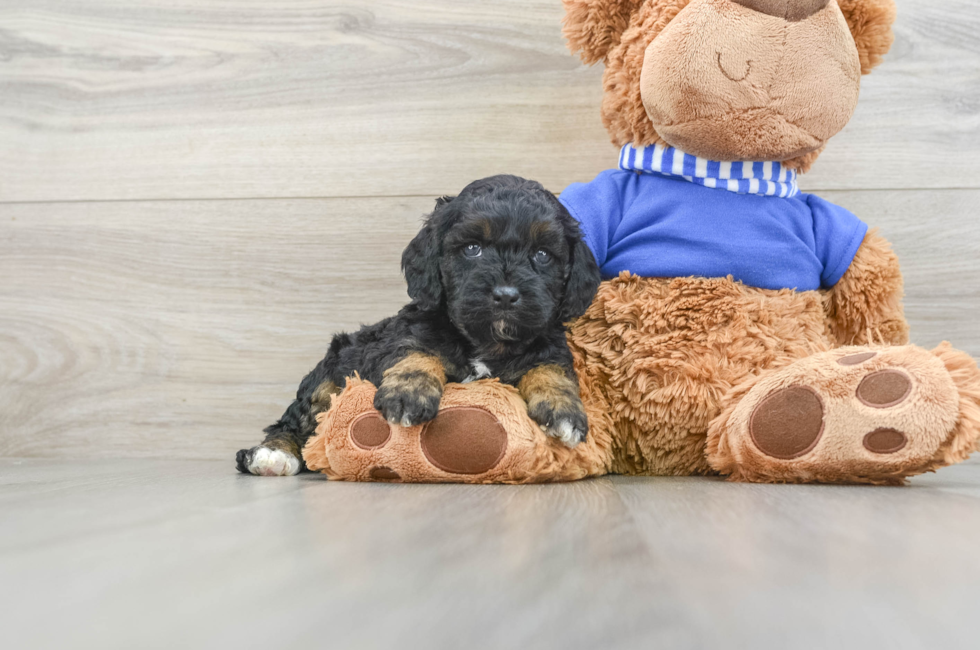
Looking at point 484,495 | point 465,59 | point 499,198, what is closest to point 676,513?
point 484,495

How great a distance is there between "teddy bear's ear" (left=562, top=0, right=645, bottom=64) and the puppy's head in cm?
42

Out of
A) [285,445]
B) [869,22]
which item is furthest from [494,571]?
[869,22]

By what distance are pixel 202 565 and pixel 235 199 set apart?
169cm

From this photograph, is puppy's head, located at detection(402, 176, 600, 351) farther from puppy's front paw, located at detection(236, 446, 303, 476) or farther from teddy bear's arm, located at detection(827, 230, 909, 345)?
teddy bear's arm, located at detection(827, 230, 909, 345)

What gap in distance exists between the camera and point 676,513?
94 centimetres

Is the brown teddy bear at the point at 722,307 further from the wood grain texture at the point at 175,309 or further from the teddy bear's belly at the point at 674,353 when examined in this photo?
the wood grain texture at the point at 175,309

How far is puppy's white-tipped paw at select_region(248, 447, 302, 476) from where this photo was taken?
5.26 ft

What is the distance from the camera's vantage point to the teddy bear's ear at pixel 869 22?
Result: 1.53 metres

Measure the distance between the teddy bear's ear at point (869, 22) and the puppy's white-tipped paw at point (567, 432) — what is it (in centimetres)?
102

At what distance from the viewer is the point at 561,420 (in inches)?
51.1

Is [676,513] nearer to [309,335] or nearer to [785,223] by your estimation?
[785,223]

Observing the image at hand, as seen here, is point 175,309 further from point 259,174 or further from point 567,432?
point 567,432

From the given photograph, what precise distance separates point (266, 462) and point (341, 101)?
1096mm

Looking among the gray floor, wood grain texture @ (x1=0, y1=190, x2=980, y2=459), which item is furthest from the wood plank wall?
the gray floor
